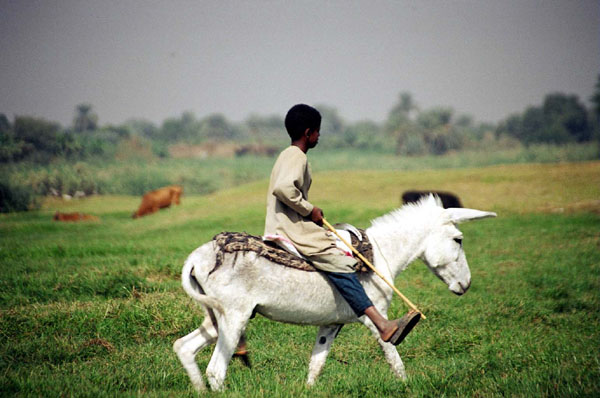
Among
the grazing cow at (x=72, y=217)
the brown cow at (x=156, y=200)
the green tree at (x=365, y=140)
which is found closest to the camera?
the grazing cow at (x=72, y=217)

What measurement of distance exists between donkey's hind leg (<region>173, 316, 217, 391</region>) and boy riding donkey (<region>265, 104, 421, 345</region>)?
1.08 meters

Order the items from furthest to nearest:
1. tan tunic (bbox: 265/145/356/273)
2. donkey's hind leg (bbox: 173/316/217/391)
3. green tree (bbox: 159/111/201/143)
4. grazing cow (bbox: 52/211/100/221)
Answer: green tree (bbox: 159/111/201/143) → grazing cow (bbox: 52/211/100/221) → tan tunic (bbox: 265/145/356/273) → donkey's hind leg (bbox: 173/316/217/391)

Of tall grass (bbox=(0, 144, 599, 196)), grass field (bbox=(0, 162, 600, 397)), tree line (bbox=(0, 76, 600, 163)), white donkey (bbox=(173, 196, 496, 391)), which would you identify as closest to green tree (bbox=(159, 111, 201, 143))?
tree line (bbox=(0, 76, 600, 163))

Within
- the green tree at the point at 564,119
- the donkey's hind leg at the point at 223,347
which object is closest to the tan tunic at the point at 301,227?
the donkey's hind leg at the point at 223,347

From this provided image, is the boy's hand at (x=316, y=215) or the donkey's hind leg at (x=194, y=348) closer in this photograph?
the donkey's hind leg at (x=194, y=348)

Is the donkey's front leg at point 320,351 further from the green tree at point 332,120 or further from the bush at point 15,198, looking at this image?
the green tree at point 332,120

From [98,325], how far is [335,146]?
5994 centimetres

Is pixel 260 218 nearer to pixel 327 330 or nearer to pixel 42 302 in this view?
pixel 42 302

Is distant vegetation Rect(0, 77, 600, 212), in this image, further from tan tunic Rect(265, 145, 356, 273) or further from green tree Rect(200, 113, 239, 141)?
tan tunic Rect(265, 145, 356, 273)

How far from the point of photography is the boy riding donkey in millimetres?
4910

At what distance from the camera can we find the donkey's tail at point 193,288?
15.5 ft

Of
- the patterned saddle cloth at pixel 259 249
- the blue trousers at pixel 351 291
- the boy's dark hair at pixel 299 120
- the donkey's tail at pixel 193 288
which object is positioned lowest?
the blue trousers at pixel 351 291

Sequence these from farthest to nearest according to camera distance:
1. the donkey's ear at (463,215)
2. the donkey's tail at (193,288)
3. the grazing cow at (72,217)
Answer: the grazing cow at (72,217) < the donkey's ear at (463,215) < the donkey's tail at (193,288)

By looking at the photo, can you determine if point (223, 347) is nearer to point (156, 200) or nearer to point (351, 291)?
point (351, 291)
